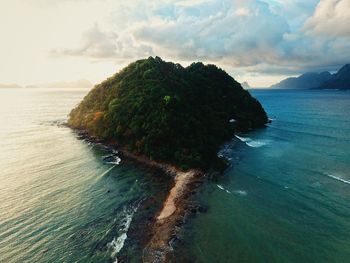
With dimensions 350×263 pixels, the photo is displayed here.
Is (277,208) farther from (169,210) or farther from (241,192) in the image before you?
(169,210)

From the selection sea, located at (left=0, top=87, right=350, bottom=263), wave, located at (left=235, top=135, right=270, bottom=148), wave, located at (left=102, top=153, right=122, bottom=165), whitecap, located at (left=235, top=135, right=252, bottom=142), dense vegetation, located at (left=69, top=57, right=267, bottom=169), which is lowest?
whitecap, located at (left=235, top=135, right=252, bottom=142)

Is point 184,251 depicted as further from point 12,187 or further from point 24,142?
point 24,142

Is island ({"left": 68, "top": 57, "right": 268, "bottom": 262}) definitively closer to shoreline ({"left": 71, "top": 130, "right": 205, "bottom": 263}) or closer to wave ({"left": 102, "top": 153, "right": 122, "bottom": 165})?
shoreline ({"left": 71, "top": 130, "right": 205, "bottom": 263})

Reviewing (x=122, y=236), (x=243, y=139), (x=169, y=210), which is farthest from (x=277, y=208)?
(x=243, y=139)

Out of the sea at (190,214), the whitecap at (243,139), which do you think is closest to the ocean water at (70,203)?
the sea at (190,214)

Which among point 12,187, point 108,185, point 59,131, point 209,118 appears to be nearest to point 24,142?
point 59,131

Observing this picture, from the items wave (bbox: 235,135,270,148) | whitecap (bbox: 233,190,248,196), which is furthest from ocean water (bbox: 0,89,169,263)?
wave (bbox: 235,135,270,148)

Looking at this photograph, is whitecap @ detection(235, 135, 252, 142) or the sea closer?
the sea
